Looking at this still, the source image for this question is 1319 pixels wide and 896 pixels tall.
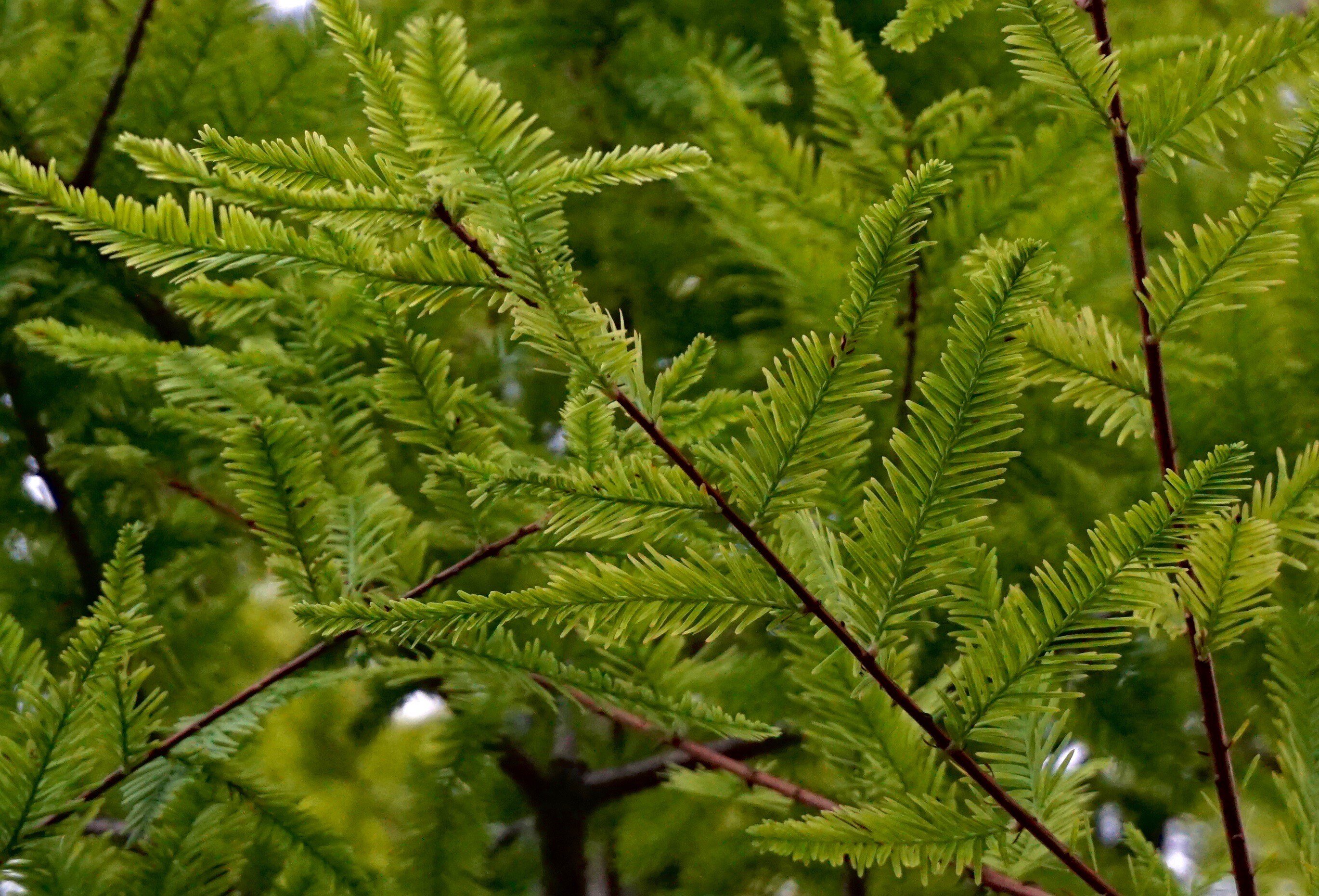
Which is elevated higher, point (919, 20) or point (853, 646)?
point (919, 20)

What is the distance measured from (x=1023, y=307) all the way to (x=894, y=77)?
84 centimetres

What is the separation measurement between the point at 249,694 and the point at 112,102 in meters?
0.52

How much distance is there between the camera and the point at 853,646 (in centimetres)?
39

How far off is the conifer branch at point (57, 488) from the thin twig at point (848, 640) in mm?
642

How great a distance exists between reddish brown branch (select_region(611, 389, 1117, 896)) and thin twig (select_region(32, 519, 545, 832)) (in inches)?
7.6

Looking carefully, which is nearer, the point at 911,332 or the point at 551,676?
the point at 551,676

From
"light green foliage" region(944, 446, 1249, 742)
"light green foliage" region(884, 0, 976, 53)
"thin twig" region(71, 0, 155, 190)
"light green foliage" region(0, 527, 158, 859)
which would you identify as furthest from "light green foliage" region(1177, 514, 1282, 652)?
"thin twig" region(71, 0, 155, 190)

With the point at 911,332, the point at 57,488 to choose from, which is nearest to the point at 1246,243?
the point at 911,332

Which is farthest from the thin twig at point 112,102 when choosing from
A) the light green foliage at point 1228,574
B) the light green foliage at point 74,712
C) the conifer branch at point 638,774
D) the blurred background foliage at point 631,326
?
the light green foliage at point 1228,574

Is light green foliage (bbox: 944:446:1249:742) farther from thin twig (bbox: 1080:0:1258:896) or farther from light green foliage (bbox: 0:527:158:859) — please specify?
light green foliage (bbox: 0:527:158:859)

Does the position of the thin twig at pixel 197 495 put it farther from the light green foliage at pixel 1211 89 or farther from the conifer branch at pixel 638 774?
the light green foliage at pixel 1211 89

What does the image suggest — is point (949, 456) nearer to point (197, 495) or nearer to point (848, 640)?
point (848, 640)

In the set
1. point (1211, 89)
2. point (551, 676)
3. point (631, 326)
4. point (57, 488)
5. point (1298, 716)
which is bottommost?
point (1298, 716)

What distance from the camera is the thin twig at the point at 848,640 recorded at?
0.39 meters
